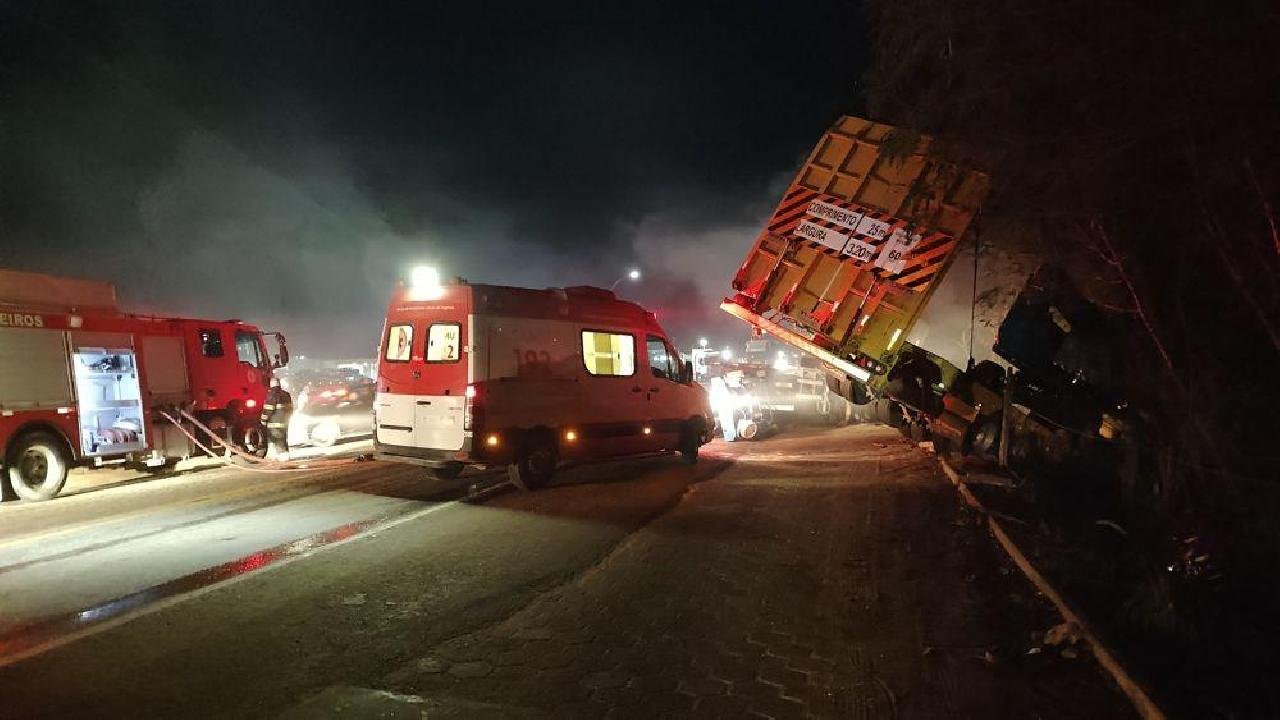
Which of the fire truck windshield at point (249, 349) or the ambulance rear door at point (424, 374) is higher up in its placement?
the fire truck windshield at point (249, 349)

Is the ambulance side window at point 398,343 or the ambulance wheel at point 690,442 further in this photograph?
the ambulance wheel at point 690,442

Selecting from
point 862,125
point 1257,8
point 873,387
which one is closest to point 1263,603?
point 1257,8

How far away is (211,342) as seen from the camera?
12781 mm

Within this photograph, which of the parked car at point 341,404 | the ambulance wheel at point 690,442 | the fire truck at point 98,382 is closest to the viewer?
the fire truck at point 98,382

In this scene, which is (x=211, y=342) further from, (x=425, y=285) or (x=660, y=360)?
(x=660, y=360)

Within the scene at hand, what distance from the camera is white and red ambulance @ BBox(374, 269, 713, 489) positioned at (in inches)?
344

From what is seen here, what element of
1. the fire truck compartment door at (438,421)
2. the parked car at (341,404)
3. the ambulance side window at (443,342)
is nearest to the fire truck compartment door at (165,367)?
the fire truck compartment door at (438,421)

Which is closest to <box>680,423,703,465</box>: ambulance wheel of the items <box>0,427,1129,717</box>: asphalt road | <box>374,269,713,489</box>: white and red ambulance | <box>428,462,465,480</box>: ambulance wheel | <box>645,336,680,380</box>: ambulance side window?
<box>645,336,680,380</box>: ambulance side window

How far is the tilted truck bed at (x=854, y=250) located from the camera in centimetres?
867

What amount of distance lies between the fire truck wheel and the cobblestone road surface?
8701 millimetres

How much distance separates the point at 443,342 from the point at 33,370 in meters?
5.98

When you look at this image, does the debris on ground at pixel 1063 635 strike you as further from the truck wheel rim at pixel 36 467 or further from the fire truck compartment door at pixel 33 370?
the fire truck compartment door at pixel 33 370

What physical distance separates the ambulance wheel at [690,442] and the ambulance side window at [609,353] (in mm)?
1760

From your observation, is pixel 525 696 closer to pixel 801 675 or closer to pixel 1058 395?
pixel 801 675
